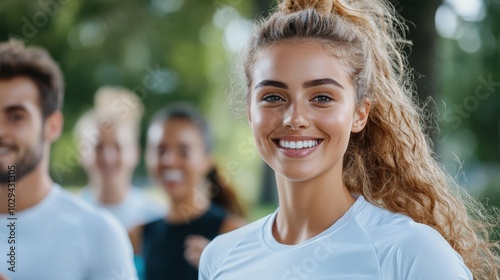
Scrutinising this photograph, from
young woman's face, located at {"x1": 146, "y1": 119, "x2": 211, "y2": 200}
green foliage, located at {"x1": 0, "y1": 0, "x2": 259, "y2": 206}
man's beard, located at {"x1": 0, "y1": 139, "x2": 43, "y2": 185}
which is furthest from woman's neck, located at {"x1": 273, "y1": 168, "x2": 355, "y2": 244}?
green foliage, located at {"x1": 0, "y1": 0, "x2": 259, "y2": 206}

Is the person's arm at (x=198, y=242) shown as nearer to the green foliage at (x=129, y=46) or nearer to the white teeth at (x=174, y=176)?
the white teeth at (x=174, y=176)

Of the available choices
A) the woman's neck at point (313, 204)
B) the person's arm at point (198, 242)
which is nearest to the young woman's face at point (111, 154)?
the person's arm at point (198, 242)

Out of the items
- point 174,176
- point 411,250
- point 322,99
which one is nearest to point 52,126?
point 174,176

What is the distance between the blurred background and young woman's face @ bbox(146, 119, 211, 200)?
93.2 inches

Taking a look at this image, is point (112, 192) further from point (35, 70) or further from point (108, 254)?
point (108, 254)

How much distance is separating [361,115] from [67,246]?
1.41 meters

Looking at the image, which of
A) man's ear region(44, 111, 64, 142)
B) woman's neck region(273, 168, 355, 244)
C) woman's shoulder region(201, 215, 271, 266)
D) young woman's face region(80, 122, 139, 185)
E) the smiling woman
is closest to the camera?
the smiling woman

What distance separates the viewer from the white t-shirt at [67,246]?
123 inches

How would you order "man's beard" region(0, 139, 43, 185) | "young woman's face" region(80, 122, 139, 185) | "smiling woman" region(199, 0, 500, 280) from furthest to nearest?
"young woman's face" region(80, 122, 139, 185) → "man's beard" region(0, 139, 43, 185) → "smiling woman" region(199, 0, 500, 280)

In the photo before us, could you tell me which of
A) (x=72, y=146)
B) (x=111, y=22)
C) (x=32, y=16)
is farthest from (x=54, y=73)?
(x=72, y=146)

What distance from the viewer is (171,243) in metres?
4.48

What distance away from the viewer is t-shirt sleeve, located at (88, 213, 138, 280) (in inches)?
124

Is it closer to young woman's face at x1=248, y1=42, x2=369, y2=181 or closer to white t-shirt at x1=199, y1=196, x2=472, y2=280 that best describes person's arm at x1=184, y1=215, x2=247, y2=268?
white t-shirt at x1=199, y1=196, x2=472, y2=280

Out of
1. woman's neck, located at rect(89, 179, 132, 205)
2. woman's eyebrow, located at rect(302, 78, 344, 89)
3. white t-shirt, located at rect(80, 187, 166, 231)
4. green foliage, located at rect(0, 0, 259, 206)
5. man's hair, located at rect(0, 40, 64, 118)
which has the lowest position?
green foliage, located at rect(0, 0, 259, 206)
